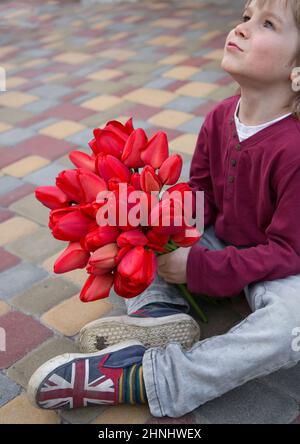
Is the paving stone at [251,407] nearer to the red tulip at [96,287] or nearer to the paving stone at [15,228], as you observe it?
the red tulip at [96,287]

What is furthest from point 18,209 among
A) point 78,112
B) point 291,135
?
point 291,135

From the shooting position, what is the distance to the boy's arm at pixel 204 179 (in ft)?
4.51

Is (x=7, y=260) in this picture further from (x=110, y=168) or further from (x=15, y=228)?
(x=110, y=168)

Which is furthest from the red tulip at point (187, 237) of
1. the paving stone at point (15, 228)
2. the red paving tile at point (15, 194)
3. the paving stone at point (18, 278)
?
the red paving tile at point (15, 194)

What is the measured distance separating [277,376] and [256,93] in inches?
23.4

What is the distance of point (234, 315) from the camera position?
1.34 metres

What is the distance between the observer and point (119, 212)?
95 cm

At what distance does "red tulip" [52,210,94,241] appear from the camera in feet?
3.26

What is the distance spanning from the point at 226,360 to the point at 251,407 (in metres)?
0.13

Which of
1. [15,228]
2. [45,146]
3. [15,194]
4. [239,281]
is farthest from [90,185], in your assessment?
[45,146]

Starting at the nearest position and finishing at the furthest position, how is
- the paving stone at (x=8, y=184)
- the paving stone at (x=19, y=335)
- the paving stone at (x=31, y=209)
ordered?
the paving stone at (x=19, y=335) → the paving stone at (x=31, y=209) → the paving stone at (x=8, y=184)

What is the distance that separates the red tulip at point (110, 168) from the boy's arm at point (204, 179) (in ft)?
1.27

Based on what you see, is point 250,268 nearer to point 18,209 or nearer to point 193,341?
point 193,341

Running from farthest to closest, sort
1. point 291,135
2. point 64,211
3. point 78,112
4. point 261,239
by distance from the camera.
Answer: point 78,112
point 261,239
point 291,135
point 64,211
